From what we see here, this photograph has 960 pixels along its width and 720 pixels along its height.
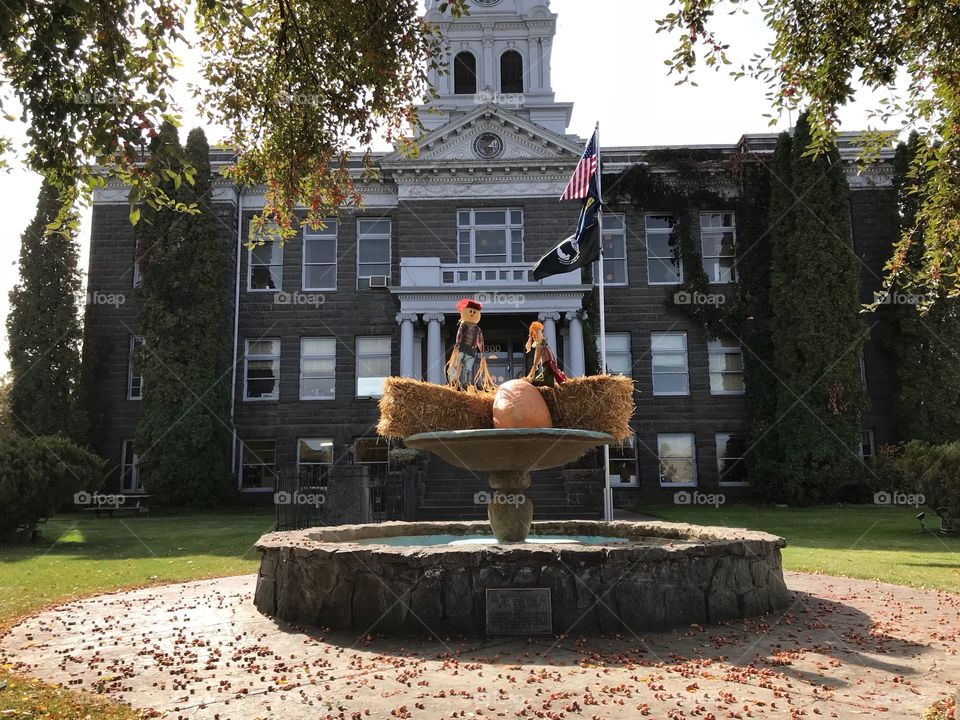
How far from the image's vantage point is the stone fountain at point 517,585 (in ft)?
22.6

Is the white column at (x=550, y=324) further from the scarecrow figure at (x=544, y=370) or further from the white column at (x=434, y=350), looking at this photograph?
the scarecrow figure at (x=544, y=370)

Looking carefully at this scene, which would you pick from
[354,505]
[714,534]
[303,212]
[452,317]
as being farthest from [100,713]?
[303,212]

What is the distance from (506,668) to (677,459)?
22357mm

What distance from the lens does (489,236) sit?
27734 mm

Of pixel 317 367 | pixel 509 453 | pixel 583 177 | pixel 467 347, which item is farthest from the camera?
pixel 317 367

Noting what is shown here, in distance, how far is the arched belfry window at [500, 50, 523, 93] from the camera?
3431cm

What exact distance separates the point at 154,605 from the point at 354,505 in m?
6.36

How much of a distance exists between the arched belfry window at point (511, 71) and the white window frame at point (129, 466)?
70.1 ft

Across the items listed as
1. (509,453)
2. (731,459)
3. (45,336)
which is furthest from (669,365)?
(45,336)

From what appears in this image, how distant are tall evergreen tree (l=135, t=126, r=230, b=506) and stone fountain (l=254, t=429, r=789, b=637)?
1878 centimetres

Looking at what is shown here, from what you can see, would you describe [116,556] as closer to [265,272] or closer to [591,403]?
[591,403]

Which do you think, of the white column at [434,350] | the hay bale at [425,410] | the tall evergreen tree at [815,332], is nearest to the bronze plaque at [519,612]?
the hay bale at [425,410]

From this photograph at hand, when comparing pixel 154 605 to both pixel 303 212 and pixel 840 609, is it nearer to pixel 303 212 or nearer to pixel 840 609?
pixel 840 609

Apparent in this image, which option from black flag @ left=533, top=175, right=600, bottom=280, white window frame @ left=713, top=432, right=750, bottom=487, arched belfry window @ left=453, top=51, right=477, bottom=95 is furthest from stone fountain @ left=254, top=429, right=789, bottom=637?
arched belfry window @ left=453, top=51, right=477, bottom=95
